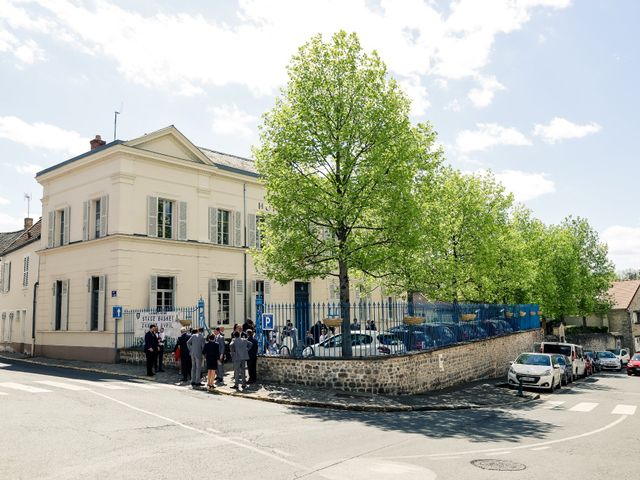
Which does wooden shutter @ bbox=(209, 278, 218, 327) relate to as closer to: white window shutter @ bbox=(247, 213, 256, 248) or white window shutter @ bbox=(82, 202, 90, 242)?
white window shutter @ bbox=(247, 213, 256, 248)

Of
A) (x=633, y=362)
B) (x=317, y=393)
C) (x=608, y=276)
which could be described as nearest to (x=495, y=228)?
(x=633, y=362)

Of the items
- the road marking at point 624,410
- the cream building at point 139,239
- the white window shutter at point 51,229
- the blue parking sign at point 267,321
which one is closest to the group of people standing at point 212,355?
the blue parking sign at point 267,321

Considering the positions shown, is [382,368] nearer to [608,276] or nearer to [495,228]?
[495,228]

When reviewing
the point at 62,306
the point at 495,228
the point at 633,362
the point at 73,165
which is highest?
the point at 73,165

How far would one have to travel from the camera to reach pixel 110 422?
10.4 m

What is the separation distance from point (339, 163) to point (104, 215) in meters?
12.6

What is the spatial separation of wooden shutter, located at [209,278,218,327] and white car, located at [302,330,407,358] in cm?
1126

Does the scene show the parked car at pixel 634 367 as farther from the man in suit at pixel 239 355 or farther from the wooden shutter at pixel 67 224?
the wooden shutter at pixel 67 224

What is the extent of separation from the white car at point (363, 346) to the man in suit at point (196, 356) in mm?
3299

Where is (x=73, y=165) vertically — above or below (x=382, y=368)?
above

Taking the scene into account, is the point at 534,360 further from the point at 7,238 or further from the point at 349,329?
the point at 7,238

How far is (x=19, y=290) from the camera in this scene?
32.2 meters

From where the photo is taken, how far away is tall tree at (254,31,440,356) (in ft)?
57.6

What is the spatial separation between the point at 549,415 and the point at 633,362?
22.5 metres
